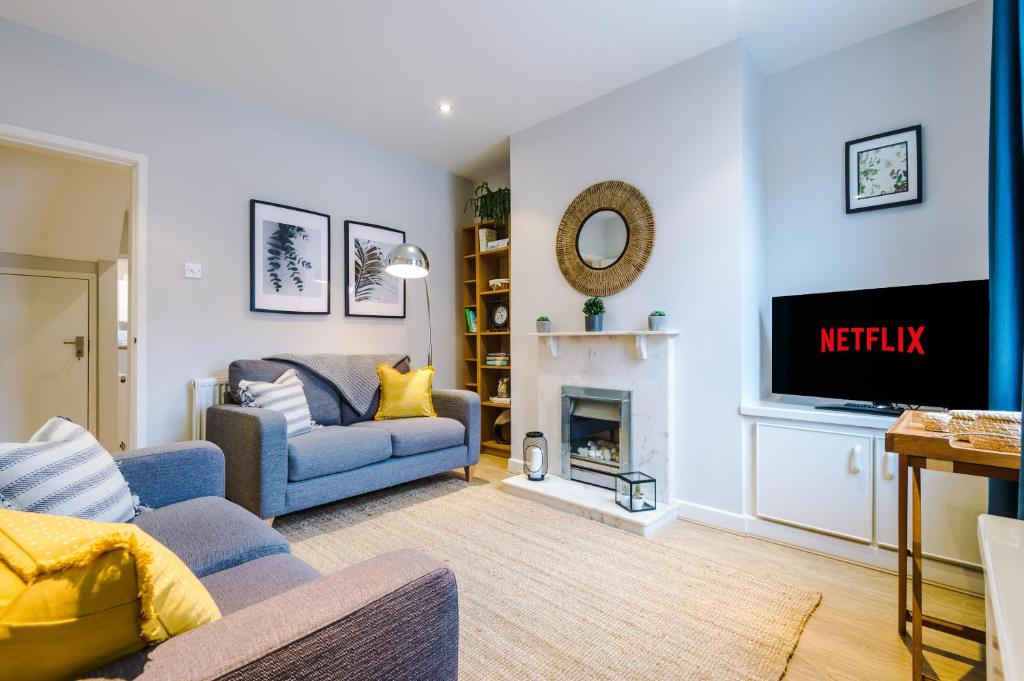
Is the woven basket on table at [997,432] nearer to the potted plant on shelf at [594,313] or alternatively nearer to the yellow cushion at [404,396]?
the potted plant on shelf at [594,313]

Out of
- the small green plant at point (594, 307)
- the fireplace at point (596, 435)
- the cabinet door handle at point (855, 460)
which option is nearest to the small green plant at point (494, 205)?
the small green plant at point (594, 307)

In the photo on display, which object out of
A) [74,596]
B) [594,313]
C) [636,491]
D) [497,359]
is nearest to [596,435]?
[636,491]

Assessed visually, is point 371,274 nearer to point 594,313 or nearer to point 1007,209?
point 594,313

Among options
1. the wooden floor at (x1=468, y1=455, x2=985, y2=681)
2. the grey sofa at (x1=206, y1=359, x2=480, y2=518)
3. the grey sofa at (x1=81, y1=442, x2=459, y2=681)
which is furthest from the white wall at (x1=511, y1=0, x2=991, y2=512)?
the grey sofa at (x1=81, y1=442, x2=459, y2=681)

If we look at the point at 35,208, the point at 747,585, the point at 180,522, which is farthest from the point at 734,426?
the point at 35,208

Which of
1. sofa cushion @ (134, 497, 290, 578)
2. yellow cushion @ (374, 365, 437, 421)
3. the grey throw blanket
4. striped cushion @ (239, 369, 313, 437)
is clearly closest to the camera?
sofa cushion @ (134, 497, 290, 578)

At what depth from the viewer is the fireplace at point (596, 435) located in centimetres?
299

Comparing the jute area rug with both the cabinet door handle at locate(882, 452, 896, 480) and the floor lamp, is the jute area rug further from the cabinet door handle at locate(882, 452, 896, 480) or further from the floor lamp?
the floor lamp

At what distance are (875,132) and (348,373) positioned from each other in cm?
357

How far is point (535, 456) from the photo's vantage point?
10.6ft

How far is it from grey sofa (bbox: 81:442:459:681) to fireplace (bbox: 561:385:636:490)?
215 cm

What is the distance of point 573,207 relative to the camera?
11.0 ft

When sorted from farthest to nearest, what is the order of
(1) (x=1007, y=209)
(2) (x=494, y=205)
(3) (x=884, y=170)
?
(2) (x=494, y=205) < (3) (x=884, y=170) < (1) (x=1007, y=209)

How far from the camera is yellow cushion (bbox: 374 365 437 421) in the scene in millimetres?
3357
